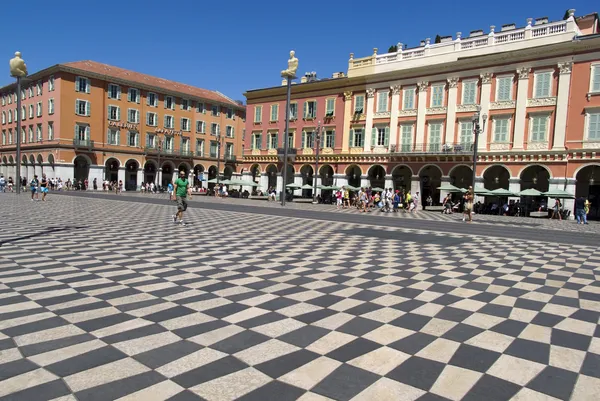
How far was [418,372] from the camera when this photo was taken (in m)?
3.41

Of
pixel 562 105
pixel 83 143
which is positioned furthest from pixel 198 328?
pixel 83 143

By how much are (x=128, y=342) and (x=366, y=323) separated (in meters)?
2.50

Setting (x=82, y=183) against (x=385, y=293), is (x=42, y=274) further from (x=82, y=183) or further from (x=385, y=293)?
(x=82, y=183)

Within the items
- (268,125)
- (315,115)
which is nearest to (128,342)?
(315,115)

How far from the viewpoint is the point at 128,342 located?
3.80 meters

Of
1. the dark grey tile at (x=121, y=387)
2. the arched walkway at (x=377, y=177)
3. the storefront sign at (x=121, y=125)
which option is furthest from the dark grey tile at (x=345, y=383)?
the storefront sign at (x=121, y=125)

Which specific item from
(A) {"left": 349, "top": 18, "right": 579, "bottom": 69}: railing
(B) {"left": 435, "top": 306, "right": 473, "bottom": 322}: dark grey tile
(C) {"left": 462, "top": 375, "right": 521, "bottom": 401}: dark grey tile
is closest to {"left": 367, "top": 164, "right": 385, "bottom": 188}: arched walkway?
(A) {"left": 349, "top": 18, "right": 579, "bottom": 69}: railing

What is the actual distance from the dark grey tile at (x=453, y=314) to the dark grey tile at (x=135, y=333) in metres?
3.25

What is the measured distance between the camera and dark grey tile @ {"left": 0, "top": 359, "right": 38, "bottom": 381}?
3.12m

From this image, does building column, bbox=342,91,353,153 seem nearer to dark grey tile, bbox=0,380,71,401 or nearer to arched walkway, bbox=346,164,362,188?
arched walkway, bbox=346,164,362,188

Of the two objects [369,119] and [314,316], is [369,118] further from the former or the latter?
[314,316]

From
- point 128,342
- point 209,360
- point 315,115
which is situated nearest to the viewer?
point 209,360

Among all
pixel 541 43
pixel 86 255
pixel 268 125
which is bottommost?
pixel 86 255

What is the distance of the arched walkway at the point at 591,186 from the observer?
98.5ft
